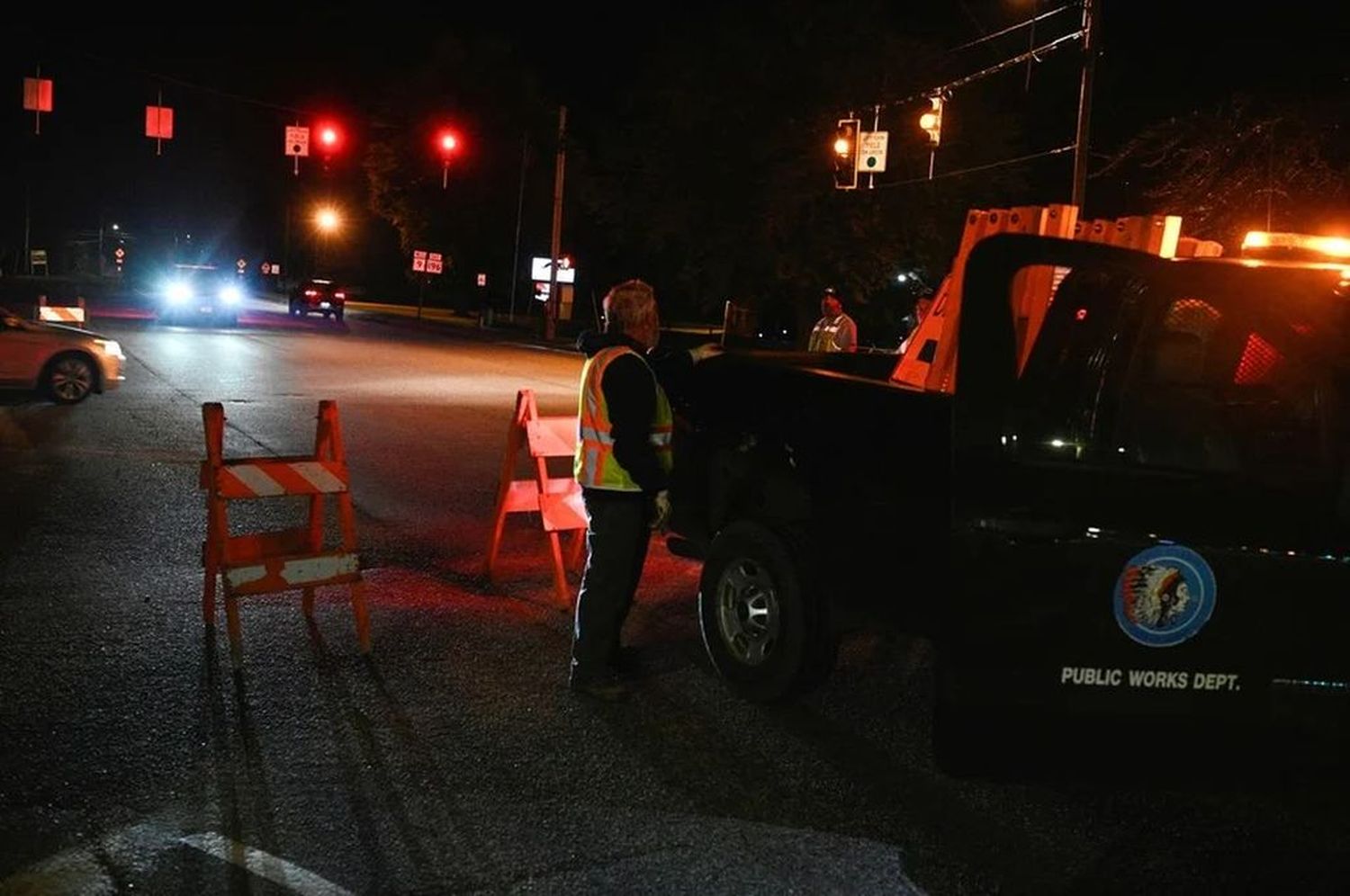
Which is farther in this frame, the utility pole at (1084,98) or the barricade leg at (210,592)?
the utility pole at (1084,98)

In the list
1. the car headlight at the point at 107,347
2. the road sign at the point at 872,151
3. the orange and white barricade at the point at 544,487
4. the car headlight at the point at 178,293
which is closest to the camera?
the orange and white barricade at the point at 544,487

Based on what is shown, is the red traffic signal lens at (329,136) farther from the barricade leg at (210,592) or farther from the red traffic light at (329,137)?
the barricade leg at (210,592)

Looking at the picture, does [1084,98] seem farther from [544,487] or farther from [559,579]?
[559,579]

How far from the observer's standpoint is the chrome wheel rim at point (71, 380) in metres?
16.0

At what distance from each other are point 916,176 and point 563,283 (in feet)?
→ 47.9

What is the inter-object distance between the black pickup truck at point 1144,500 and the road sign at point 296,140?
29.4 meters

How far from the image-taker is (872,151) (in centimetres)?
2736

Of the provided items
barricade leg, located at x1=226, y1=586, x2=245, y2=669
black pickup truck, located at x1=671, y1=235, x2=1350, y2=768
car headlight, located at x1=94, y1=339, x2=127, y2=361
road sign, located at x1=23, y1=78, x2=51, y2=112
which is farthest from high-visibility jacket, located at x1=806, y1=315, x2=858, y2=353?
road sign, located at x1=23, y1=78, x2=51, y2=112

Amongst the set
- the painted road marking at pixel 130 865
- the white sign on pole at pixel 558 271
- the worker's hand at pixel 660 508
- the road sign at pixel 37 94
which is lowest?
the painted road marking at pixel 130 865

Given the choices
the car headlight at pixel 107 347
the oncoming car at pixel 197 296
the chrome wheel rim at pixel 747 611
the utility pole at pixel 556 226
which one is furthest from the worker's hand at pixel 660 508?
the utility pole at pixel 556 226

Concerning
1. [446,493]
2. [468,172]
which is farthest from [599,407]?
[468,172]

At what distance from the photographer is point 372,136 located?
66.8 meters

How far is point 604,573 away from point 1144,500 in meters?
2.65

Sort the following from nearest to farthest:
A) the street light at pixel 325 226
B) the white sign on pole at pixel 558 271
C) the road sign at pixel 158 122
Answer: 1. the road sign at pixel 158 122
2. the white sign on pole at pixel 558 271
3. the street light at pixel 325 226
